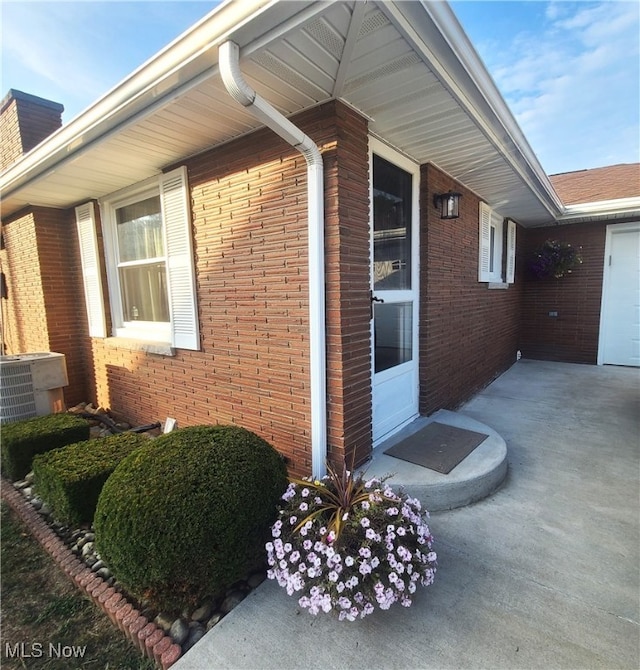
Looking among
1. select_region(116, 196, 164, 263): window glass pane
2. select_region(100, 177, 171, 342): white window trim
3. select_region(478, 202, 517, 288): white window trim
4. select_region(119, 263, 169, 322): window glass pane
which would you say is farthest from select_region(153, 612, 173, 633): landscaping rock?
select_region(478, 202, 517, 288): white window trim

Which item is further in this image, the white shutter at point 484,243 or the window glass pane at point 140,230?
the white shutter at point 484,243

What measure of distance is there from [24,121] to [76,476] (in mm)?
4922

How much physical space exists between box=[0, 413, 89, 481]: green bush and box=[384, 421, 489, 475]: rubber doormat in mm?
2936

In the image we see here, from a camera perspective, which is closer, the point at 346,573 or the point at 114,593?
the point at 346,573

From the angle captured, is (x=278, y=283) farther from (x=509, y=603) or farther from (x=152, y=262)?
(x=509, y=603)

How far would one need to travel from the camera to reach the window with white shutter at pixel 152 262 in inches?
131

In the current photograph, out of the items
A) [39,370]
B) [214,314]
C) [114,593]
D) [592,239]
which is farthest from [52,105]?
[592,239]

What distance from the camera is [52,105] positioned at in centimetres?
484

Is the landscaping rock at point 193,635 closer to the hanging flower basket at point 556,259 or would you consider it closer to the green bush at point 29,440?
the green bush at point 29,440

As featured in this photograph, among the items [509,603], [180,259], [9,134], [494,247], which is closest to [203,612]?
[509,603]

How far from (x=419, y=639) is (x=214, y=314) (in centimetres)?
261

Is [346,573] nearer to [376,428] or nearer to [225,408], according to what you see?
[376,428]

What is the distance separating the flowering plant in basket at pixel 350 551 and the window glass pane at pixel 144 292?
2861mm

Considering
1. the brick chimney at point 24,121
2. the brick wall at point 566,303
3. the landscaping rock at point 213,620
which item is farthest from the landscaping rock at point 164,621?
the brick wall at point 566,303
